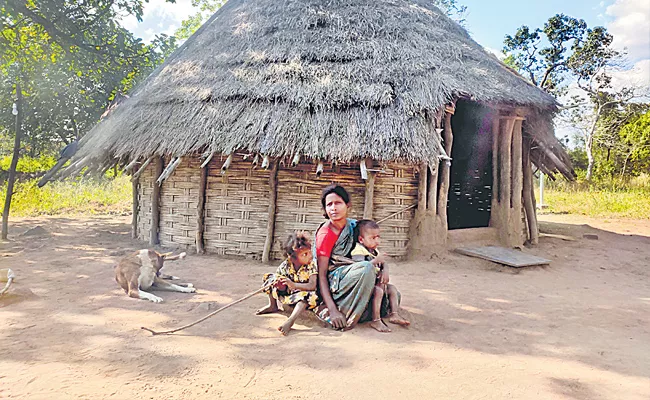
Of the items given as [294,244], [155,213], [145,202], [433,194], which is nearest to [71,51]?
[145,202]

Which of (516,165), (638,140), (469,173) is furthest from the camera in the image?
(638,140)

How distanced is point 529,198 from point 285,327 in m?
6.06

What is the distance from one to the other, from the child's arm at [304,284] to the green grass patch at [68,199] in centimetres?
800

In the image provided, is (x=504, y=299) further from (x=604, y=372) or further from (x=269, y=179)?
(x=269, y=179)

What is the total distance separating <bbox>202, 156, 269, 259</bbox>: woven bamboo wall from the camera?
613 cm

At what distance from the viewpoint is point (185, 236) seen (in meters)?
6.58

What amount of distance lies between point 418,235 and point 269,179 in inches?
89.6

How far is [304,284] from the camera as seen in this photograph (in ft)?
11.0

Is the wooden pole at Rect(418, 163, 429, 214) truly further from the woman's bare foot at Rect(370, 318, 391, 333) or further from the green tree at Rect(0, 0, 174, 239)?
the green tree at Rect(0, 0, 174, 239)

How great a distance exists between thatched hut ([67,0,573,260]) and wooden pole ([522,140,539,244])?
25mm

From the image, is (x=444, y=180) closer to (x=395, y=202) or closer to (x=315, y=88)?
(x=395, y=202)

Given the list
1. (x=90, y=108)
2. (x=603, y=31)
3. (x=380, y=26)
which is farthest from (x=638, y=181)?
(x=90, y=108)

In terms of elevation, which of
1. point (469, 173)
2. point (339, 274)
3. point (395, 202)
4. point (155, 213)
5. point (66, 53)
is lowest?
point (339, 274)

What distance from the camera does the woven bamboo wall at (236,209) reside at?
6133 millimetres
